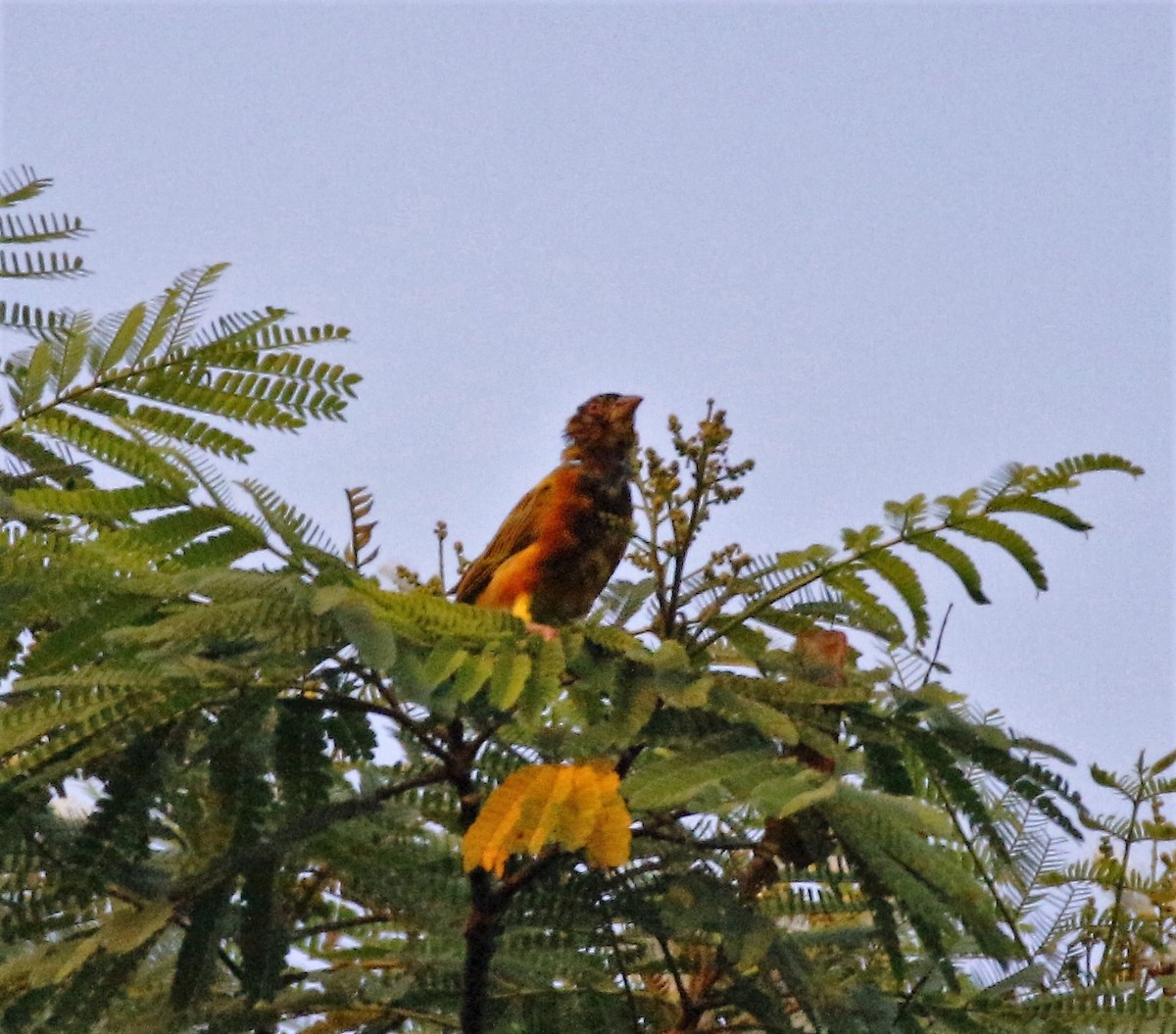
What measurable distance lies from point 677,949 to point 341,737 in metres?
1.01

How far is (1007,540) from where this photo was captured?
11.0ft

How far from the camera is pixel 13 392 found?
393 cm

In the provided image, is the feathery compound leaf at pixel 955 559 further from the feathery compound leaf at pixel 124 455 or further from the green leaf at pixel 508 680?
the feathery compound leaf at pixel 124 455

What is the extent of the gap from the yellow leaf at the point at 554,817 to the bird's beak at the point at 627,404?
12.2 ft

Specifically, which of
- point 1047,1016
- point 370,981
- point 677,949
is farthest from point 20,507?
point 1047,1016

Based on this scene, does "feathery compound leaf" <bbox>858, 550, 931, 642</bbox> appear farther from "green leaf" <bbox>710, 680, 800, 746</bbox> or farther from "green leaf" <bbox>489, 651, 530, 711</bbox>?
Answer: "green leaf" <bbox>489, 651, 530, 711</bbox>

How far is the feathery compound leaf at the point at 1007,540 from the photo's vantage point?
132 inches

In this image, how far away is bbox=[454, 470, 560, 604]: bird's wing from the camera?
549 cm

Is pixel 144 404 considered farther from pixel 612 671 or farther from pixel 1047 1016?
pixel 1047 1016

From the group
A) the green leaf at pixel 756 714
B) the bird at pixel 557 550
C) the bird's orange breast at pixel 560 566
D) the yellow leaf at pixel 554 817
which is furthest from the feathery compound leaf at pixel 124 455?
the bird's orange breast at pixel 560 566

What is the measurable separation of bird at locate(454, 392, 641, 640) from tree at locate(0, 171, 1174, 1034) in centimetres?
124

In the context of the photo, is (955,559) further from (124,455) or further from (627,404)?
(627,404)

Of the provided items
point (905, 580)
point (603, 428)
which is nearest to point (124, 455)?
point (905, 580)

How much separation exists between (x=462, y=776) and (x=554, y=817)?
746 mm
